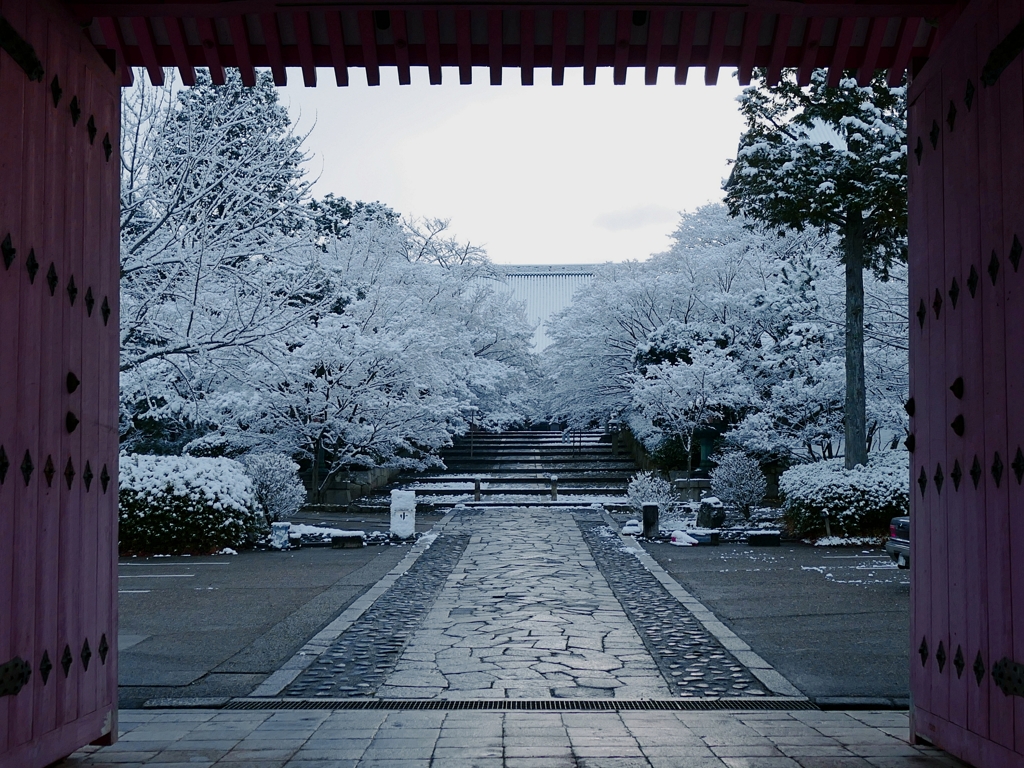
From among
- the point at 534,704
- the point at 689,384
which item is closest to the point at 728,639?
the point at 534,704

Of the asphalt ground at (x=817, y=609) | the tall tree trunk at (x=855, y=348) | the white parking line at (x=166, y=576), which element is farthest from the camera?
the tall tree trunk at (x=855, y=348)

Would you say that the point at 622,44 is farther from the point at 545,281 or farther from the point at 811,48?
the point at 545,281

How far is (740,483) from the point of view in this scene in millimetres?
19297

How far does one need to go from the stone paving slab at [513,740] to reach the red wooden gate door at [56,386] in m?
0.55

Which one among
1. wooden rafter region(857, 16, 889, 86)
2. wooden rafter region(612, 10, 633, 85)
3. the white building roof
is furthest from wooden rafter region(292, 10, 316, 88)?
the white building roof

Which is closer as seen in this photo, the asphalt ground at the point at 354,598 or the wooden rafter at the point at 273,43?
the wooden rafter at the point at 273,43

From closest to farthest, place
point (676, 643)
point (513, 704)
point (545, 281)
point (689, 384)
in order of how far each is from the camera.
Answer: point (513, 704), point (676, 643), point (689, 384), point (545, 281)

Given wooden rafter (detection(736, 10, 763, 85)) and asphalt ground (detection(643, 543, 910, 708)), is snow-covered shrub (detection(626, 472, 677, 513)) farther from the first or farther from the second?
wooden rafter (detection(736, 10, 763, 85))

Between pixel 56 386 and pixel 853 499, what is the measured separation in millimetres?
13189

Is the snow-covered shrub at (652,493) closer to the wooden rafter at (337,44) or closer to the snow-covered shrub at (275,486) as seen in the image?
the snow-covered shrub at (275,486)

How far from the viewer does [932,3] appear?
15.0 ft

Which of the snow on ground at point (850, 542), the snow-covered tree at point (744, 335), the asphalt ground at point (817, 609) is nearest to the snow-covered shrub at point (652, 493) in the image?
the asphalt ground at point (817, 609)

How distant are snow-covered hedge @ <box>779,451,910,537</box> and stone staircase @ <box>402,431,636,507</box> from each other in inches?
329

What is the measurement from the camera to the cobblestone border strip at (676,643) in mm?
6361
